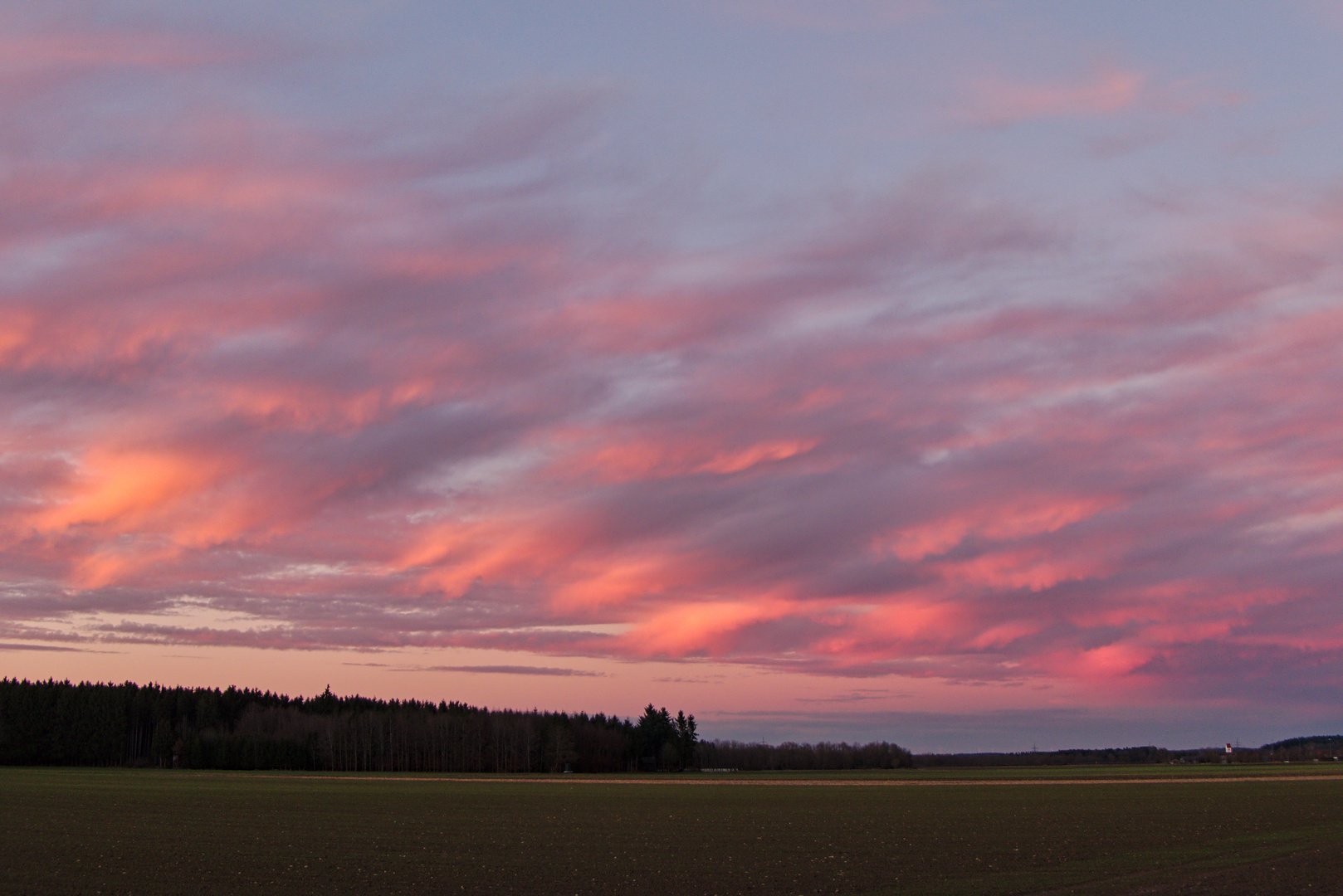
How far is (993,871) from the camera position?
97.4 ft

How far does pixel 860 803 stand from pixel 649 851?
33937 millimetres

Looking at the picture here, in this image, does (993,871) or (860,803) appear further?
(860,803)

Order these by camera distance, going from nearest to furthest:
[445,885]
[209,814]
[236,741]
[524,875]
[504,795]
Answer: [445,885] → [524,875] → [209,814] → [504,795] → [236,741]

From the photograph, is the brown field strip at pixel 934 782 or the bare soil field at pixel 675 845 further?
the brown field strip at pixel 934 782

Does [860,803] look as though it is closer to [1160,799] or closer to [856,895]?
[1160,799]

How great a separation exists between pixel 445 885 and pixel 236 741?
177m

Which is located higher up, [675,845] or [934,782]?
[675,845]

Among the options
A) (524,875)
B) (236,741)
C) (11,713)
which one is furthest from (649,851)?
(11,713)

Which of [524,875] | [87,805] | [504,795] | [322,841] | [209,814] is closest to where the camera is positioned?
[524,875]

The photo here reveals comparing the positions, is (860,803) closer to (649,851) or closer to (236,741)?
(649,851)

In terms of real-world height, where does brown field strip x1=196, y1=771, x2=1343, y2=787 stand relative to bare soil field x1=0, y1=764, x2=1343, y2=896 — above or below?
below

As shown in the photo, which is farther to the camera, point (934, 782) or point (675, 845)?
point (934, 782)

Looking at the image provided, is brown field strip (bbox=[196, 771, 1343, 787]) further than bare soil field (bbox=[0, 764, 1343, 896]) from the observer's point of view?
Yes

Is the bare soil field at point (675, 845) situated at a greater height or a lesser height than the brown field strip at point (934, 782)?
greater
